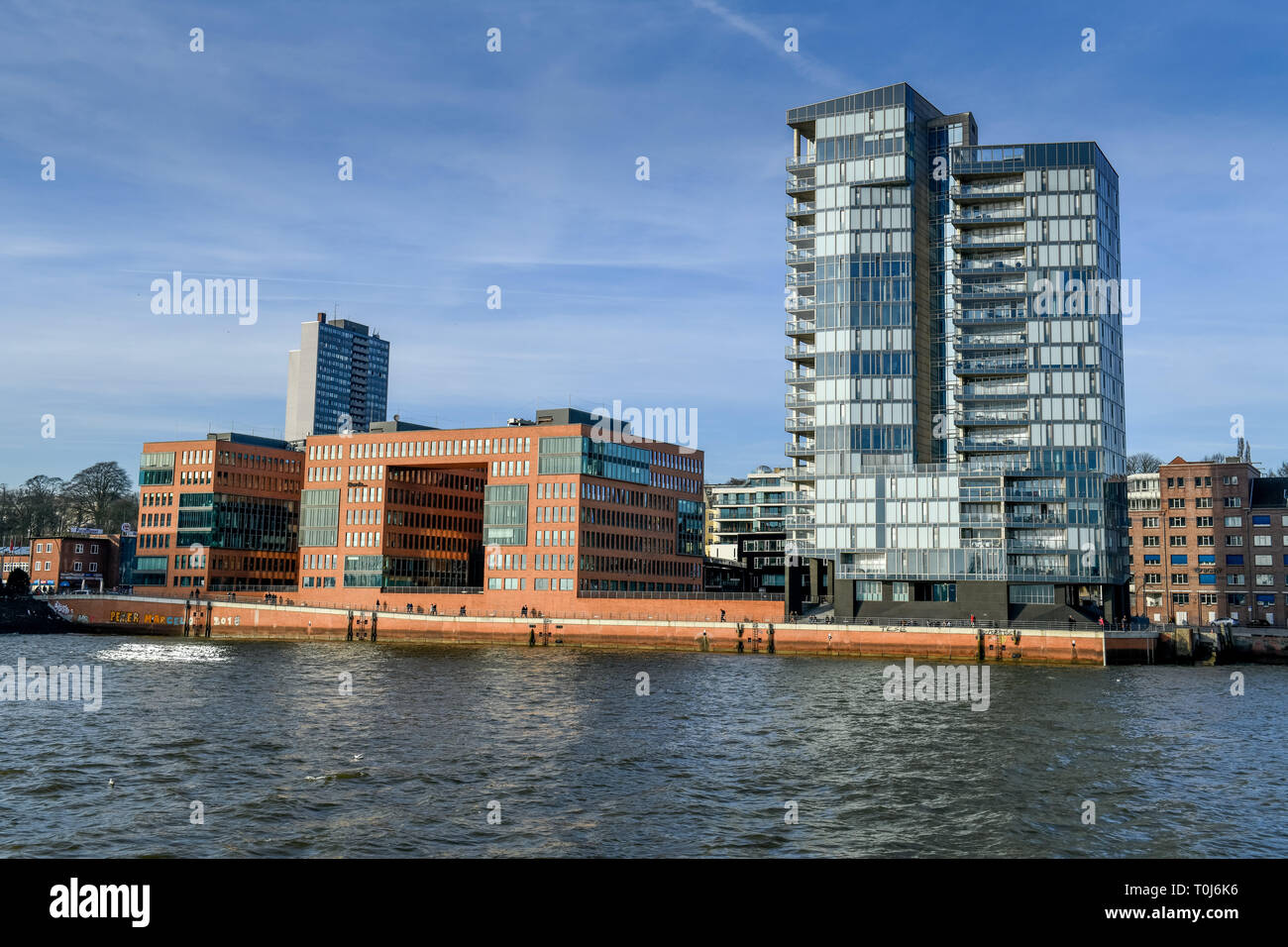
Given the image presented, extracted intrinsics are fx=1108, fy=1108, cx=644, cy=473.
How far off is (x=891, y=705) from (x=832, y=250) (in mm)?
75867

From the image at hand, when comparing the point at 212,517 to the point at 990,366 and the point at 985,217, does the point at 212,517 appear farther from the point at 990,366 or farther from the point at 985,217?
the point at 985,217

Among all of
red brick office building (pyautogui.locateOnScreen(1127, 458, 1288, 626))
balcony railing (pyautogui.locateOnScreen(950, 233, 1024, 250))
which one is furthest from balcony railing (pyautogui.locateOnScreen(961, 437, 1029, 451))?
red brick office building (pyautogui.locateOnScreen(1127, 458, 1288, 626))

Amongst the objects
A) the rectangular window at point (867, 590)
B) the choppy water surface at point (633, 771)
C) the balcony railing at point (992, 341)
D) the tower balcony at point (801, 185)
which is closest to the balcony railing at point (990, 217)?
the balcony railing at point (992, 341)

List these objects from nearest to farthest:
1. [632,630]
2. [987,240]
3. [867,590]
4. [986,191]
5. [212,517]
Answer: [867,590] < [986,191] < [987,240] < [632,630] < [212,517]

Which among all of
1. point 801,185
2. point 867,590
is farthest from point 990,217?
point 867,590

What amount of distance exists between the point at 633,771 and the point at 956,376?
9591 cm

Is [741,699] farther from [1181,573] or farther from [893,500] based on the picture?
[1181,573]

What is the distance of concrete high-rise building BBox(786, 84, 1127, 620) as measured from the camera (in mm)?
122312

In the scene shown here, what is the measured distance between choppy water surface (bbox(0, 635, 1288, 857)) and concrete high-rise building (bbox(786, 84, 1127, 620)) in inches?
1629

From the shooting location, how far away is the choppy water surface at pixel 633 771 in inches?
1249

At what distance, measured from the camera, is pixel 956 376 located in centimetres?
12888

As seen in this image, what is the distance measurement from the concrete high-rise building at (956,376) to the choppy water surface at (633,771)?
41374mm

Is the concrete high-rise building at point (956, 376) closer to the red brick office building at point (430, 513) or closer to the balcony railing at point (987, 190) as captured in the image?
the balcony railing at point (987, 190)
